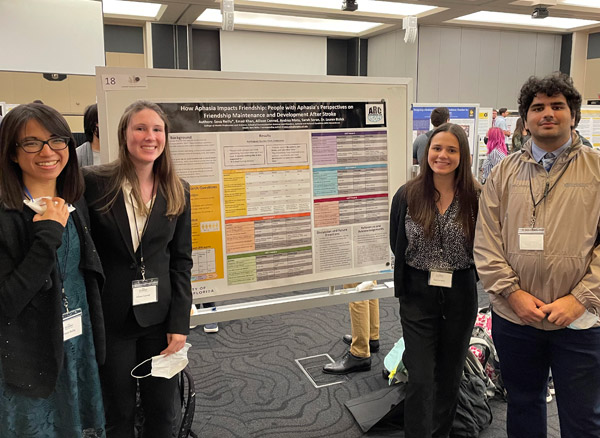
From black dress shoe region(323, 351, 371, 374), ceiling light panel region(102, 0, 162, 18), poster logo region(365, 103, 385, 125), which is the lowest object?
black dress shoe region(323, 351, 371, 374)

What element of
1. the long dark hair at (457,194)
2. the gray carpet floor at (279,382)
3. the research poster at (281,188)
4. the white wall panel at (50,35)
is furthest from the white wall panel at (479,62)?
the long dark hair at (457,194)

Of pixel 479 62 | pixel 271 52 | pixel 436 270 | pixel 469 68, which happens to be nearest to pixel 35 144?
pixel 436 270

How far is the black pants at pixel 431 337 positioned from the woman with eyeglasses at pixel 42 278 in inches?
47.5

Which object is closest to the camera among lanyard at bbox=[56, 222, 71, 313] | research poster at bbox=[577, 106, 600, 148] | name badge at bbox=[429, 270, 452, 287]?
lanyard at bbox=[56, 222, 71, 313]

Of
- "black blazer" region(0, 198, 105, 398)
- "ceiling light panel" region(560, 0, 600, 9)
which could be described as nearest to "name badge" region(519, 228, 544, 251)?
"black blazer" region(0, 198, 105, 398)

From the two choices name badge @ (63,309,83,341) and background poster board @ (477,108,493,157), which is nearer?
name badge @ (63,309,83,341)

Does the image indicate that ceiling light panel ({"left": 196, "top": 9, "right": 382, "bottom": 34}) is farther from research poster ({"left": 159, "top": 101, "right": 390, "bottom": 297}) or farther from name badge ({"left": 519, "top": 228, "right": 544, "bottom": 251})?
name badge ({"left": 519, "top": 228, "right": 544, "bottom": 251})

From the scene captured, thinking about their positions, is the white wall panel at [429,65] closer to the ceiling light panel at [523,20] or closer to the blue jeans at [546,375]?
the ceiling light panel at [523,20]

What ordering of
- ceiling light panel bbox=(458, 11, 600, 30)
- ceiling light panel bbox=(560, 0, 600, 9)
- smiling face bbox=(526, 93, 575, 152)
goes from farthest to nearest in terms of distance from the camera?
ceiling light panel bbox=(458, 11, 600, 30), ceiling light panel bbox=(560, 0, 600, 9), smiling face bbox=(526, 93, 575, 152)

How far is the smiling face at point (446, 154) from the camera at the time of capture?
6.15 ft

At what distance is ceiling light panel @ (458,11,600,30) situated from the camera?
9234 millimetres

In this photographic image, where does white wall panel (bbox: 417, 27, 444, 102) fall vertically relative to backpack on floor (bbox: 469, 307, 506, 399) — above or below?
above

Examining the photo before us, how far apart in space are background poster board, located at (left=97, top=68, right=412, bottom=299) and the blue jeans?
0.74 meters

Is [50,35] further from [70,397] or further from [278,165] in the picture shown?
[70,397]
